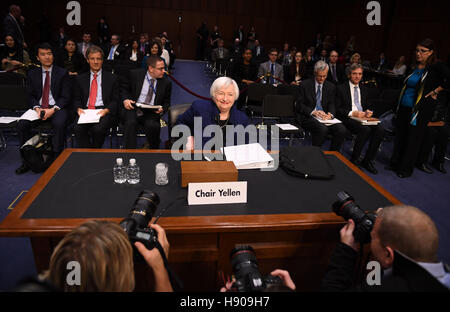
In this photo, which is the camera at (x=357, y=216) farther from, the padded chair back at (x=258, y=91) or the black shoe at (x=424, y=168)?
the padded chair back at (x=258, y=91)

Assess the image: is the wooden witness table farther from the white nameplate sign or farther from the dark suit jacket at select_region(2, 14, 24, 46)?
the dark suit jacket at select_region(2, 14, 24, 46)

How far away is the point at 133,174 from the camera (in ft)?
6.32

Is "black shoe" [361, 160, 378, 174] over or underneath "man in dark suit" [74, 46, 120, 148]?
underneath

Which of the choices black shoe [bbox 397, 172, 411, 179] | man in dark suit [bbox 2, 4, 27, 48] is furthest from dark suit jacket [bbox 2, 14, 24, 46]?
black shoe [bbox 397, 172, 411, 179]

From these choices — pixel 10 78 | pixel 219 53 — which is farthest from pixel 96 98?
pixel 219 53

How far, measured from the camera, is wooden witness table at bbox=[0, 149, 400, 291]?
1.50m

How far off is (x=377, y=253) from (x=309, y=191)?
68cm

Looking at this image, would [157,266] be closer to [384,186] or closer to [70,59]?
[384,186]

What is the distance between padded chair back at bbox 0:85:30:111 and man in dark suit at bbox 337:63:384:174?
13.8ft

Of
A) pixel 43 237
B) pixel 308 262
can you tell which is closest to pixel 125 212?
pixel 43 237

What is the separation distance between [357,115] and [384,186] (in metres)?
1.02

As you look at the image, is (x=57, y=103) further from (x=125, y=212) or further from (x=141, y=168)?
(x=125, y=212)

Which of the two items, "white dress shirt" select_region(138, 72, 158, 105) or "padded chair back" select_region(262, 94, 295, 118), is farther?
"padded chair back" select_region(262, 94, 295, 118)

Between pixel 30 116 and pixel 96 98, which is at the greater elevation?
pixel 96 98
